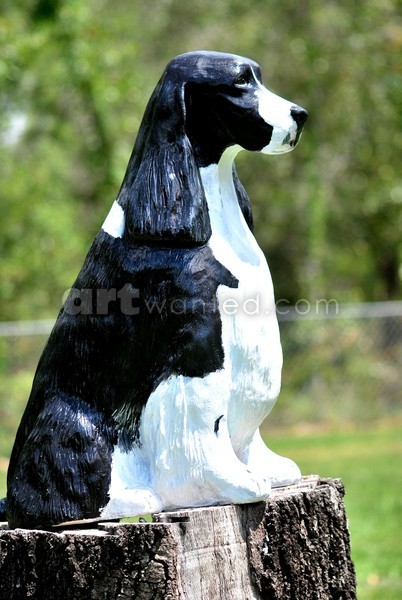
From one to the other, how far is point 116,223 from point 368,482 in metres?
6.00

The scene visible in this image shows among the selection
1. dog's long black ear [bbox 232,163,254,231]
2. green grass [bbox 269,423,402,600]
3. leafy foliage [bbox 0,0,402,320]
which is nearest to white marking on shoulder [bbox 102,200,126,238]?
Answer: dog's long black ear [bbox 232,163,254,231]

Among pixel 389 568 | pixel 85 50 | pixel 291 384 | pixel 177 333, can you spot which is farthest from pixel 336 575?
pixel 85 50

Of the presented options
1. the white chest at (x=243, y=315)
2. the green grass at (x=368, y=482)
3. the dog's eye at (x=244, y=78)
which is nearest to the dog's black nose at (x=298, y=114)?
the dog's eye at (x=244, y=78)

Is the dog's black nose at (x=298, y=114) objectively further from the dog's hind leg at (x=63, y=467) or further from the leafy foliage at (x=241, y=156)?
the leafy foliage at (x=241, y=156)

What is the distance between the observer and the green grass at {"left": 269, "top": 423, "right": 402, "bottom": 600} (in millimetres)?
5945

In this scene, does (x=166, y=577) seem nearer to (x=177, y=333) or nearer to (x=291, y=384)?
(x=177, y=333)

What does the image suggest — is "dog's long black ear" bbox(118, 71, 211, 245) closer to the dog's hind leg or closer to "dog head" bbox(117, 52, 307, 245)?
"dog head" bbox(117, 52, 307, 245)

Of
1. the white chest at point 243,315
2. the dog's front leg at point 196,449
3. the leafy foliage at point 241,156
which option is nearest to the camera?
the dog's front leg at point 196,449

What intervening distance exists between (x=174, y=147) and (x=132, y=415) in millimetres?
966

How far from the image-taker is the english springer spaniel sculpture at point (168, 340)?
325 centimetres

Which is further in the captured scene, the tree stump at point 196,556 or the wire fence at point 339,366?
the wire fence at point 339,366

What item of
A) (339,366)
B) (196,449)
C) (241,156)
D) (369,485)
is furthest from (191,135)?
(241,156)

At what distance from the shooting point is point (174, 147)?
11.0 ft

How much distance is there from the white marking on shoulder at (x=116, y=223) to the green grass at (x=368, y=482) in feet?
10.1
